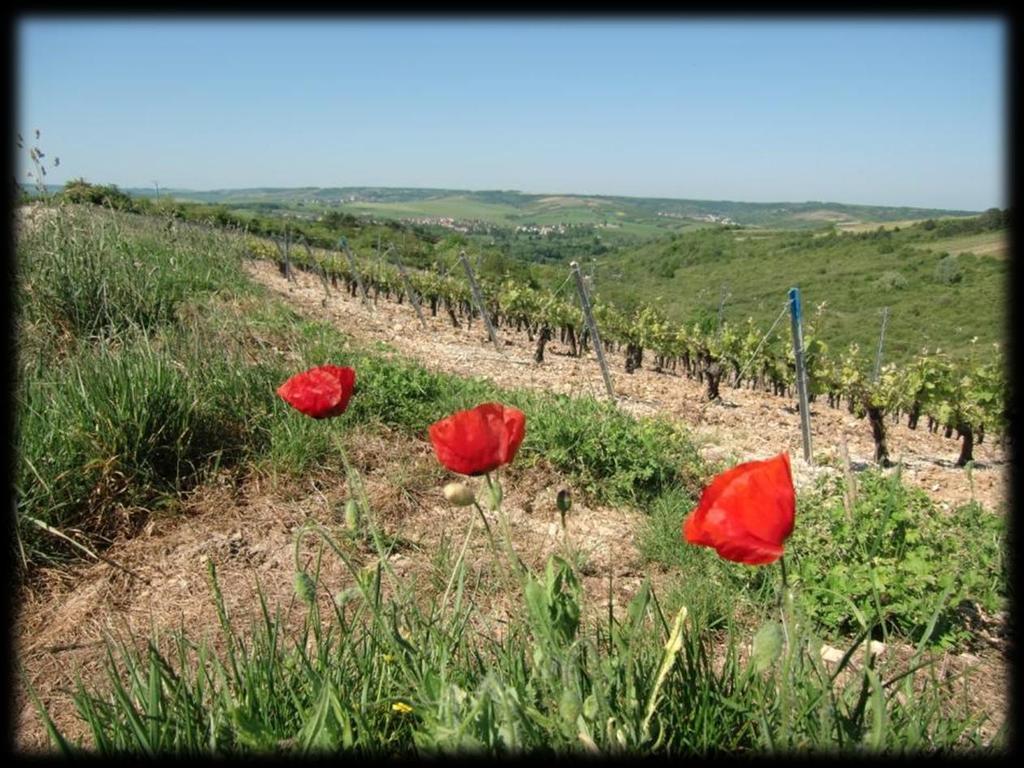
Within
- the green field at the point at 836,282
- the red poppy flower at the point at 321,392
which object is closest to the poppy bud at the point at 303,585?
the red poppy flower at the point at 321,392

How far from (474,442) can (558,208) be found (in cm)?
13213

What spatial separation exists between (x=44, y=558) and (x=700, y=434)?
4.96 meters

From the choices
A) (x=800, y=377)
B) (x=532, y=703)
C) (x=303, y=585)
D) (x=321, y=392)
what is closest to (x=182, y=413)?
(x=321, y=392)

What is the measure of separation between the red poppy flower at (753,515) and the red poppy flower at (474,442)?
0.36 m

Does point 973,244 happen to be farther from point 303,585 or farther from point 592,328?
point 303,585

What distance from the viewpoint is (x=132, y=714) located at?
130 cm

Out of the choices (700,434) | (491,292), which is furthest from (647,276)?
(700,434)

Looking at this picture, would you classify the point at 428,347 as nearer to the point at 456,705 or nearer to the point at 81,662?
the point at 81,662

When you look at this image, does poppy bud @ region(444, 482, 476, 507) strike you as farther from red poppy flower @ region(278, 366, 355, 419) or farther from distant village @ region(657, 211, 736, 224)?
distant village @ region(657, 211, 736, 224)

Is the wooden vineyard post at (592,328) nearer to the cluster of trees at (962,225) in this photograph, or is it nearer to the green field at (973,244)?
the cluster of trees at (962,225)

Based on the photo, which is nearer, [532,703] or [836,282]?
[532,703]

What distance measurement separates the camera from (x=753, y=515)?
1.08 meters

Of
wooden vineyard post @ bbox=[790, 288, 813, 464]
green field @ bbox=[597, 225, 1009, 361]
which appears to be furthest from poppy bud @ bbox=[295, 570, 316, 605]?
green field @ bbox=[597, 225, 1009, 361]

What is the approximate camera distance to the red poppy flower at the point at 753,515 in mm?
1080
